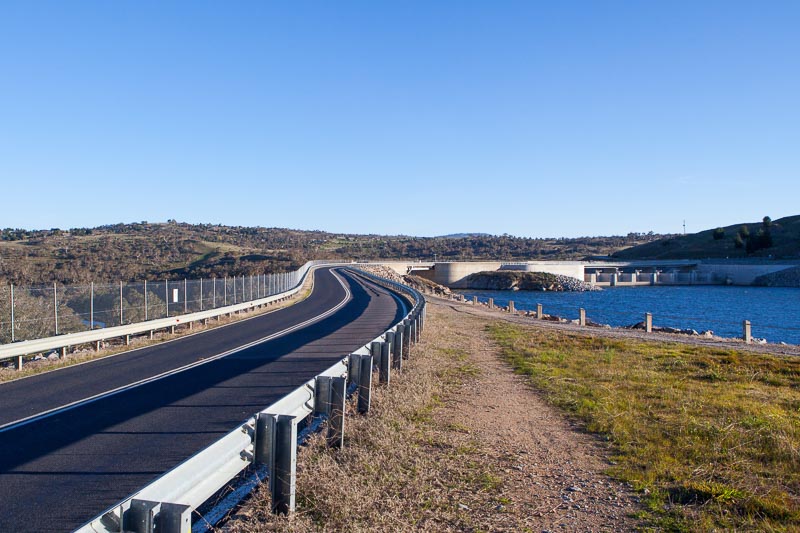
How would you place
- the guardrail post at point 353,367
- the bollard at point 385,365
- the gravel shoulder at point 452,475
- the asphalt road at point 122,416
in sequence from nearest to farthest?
the gravel shoulder at point 452,475, the asphalt road at point 122,416, the guardrail post at point 353,367, the bollard at point 385,365

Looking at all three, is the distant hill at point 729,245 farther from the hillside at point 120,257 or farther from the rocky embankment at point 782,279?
the hillside at point 120,257

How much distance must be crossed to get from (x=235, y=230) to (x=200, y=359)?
557 ft

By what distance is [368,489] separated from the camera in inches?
218

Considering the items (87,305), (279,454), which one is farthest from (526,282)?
(279,454)

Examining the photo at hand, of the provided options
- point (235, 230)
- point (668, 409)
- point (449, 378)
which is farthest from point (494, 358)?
point (235, 230)

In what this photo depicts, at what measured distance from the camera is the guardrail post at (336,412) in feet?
21.6

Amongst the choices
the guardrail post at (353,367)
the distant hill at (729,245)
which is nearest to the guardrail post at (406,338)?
the guardrail post at (353,367)

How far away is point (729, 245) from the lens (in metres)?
138

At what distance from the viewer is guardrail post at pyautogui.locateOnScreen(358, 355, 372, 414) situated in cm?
823

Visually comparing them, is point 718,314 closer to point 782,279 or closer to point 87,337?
point 87,337

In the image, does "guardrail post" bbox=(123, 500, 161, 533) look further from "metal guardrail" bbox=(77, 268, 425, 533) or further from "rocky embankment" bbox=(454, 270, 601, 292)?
"rocky embankment" bbox=(454, 270, 601, 292)

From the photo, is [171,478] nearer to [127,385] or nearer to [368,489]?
[368,489]

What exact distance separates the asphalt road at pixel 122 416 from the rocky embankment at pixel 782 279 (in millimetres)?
104827

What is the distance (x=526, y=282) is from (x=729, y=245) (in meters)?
64.5
